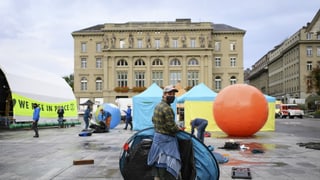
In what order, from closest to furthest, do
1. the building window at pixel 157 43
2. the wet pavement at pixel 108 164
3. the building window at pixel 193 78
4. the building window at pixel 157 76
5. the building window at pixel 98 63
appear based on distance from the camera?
the wet pavement at pixel 108 164 < the building window at pixel 193 78 < the building window at pixel 157 76 < the building window at pixel 157 43 < the building window at pixel 98 63

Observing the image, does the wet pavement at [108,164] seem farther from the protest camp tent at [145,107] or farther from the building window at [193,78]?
the building window at [193,78]

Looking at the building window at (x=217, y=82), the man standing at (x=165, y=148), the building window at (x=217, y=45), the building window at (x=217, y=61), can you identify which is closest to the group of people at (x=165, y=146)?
the man standing at (x=165, y=148)

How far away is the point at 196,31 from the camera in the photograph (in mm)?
85312

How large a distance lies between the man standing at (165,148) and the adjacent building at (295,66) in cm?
6412

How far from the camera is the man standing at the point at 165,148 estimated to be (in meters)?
5.48

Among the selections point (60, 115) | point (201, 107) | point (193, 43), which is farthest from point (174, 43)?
point (201, 107)

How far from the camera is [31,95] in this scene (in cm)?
2861

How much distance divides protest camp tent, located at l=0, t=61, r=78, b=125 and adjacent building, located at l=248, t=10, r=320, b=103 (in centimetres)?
4610

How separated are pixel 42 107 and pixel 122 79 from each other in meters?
55.5

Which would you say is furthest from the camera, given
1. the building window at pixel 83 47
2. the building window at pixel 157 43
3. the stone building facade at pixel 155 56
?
the building window at pixel 83 47

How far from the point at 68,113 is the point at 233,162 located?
26.4 metres

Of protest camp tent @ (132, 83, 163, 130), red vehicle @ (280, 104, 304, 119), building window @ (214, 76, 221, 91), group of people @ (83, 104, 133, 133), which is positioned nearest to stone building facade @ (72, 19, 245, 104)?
building window @ (214, 76, 221, 91)

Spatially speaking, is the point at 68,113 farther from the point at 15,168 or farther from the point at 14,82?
the point at 15,168

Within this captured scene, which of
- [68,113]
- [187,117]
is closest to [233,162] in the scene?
[187,117]
